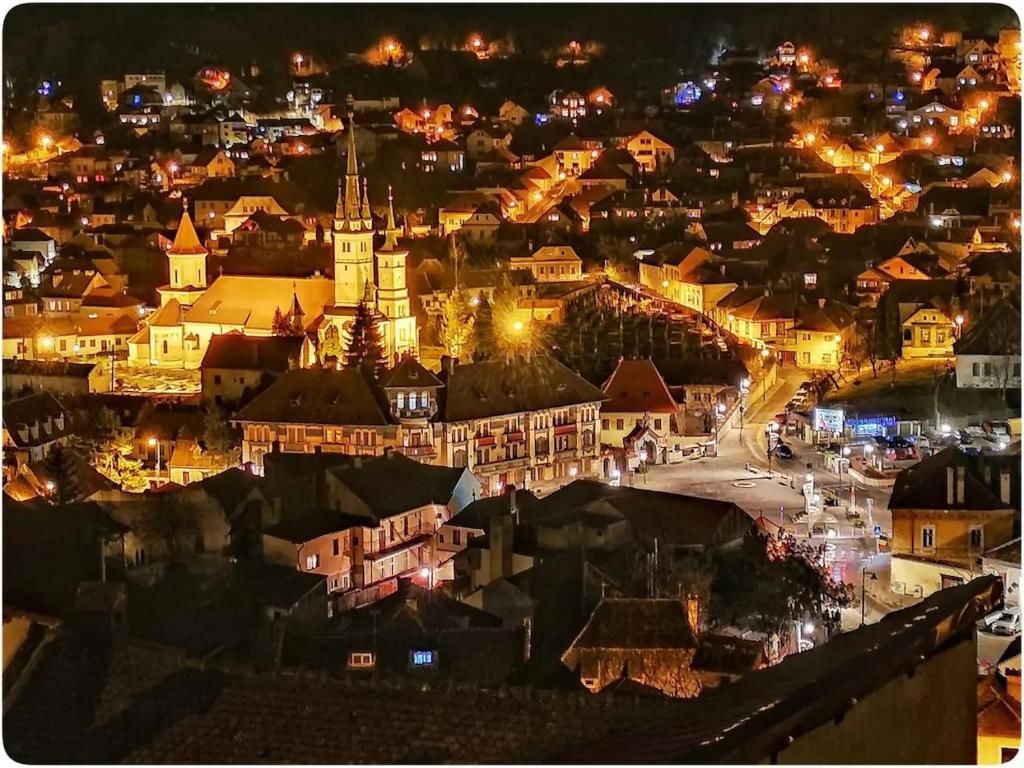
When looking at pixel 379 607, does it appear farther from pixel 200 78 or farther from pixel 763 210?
pixel 200 78

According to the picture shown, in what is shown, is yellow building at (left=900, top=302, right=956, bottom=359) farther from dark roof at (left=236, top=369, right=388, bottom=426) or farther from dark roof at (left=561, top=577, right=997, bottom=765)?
dark roof at (left=561, top=577, right=997, bottom=765)

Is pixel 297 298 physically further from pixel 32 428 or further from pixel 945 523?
pixel 945 523

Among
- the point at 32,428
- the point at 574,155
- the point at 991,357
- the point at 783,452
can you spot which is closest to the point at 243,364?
the point at 32,428

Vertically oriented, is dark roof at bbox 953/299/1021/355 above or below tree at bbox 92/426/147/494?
above

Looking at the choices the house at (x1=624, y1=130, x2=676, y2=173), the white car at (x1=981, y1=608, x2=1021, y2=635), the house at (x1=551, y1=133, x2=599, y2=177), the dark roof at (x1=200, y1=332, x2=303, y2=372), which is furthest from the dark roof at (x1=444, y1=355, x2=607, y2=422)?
the house at (x1=551, y1=133, x2=599, y2=177)

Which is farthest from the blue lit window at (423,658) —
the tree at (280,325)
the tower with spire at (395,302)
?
the tree at (280,325)

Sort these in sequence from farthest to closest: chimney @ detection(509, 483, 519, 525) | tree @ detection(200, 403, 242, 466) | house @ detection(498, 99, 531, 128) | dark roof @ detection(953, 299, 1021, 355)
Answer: house @ detection(498, 99, 531, 128)
dark roof @ detection(953, 299, 1021, 355)
tree @ detection(200, 403, 242, 466)
chimney @ detection(509, 483, 519, 525)
